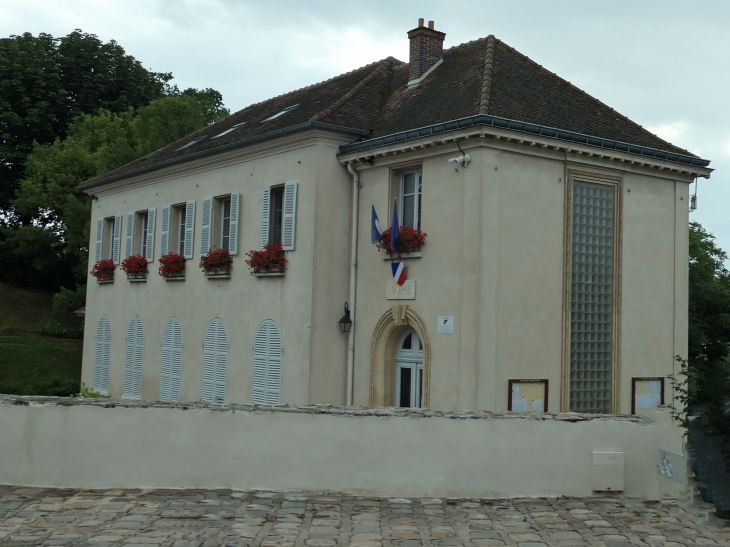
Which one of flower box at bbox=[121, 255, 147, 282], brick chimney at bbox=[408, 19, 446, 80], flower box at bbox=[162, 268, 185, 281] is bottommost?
flower box at bbox=[162, 268, 185, 281]

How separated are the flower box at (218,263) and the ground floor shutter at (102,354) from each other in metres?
6.55

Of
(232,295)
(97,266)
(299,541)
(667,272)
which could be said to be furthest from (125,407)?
(97,266)

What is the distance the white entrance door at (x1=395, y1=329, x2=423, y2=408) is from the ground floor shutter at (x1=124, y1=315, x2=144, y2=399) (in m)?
9.67

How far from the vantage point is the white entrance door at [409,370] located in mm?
17281

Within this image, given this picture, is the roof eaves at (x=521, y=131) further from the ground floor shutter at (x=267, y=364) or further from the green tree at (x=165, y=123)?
the green tree at (x=165, y=123)

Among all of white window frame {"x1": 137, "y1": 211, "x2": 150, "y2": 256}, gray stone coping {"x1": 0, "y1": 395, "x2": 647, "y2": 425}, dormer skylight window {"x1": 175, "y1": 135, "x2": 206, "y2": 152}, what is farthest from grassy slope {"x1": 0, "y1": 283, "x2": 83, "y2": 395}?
gray stone coping {"x1": 0, "y1": 395, "x2": 647, "y2": 425}

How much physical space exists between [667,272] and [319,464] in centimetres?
1092

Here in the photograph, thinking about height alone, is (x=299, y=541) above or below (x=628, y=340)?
below

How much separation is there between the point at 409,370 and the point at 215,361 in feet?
19.3

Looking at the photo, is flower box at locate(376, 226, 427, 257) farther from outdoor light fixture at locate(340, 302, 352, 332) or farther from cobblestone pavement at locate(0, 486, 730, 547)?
cobblestone pavement at locate(0, 486, 730, 547)

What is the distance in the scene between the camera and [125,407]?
10.2 meters

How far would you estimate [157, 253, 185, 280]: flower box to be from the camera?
2280 centimetres

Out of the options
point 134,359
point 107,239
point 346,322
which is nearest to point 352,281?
point 346,322

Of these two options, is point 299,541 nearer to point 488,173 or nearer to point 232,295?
point 488,173
